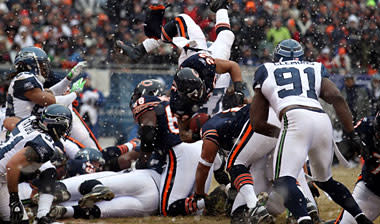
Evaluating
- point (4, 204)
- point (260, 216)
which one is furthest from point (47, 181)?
point (260, 216)

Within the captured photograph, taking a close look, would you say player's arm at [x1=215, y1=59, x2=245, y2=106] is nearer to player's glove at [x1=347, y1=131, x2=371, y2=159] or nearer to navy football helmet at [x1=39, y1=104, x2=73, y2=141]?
player's glove at [x1=347, y1=131, x2=371, y2=159]

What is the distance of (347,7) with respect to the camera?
555 inches

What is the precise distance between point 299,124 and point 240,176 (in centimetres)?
91

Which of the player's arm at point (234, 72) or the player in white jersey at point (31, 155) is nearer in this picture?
the player in white jersey at point (31, 155)

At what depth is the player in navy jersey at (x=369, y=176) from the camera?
15.9 feet

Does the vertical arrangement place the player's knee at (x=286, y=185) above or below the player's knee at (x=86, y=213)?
above

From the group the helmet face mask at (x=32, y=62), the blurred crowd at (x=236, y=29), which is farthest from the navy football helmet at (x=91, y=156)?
the blurred crowd at (x=236, y=29)

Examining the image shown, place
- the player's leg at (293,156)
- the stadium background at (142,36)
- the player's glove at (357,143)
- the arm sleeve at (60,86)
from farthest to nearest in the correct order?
1. the stadium background at (142,36)
2. the arm sleeve at (60,86)
3. the player's glove at (357,143)
4. the player's leg at (293,156)

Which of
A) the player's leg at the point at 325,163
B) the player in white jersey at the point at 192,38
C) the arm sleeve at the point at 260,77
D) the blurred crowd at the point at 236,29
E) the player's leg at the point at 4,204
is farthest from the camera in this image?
the blurred crowd at the point at 236,29

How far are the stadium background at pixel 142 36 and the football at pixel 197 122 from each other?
5.14 meters

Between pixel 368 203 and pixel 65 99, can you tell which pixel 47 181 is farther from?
pixel 368 203

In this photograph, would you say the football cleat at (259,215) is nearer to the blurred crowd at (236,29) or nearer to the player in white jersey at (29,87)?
the player in white jersey at (29,87)

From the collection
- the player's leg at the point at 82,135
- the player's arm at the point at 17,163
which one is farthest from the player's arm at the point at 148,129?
the player's leg at the point at 82,135

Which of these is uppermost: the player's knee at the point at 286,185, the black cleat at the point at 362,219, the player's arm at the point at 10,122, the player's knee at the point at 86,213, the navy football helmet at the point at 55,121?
the navy football helmet at the point at 55,121
